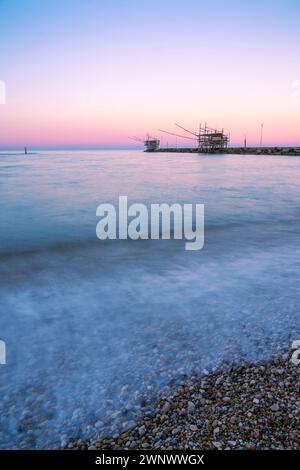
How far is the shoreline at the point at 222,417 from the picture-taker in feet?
7.34

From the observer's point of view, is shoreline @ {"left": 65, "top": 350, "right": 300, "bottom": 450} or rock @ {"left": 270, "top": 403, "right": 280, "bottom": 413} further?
rock @ {"left": 270, "top": 403, "right": 280, "bottom": 413}

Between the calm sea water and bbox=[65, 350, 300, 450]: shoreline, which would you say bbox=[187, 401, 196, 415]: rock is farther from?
the calm sea water

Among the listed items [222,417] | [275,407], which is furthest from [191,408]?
[275,407]

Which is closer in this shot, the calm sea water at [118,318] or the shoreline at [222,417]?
the shoreline at [222,417]

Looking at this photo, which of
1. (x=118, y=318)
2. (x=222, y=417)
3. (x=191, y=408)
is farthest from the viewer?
(x=118, y=318)

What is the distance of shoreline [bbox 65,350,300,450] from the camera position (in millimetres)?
2238

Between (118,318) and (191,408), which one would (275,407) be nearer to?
(191,408)

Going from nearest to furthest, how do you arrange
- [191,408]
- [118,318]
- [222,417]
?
[222,417] → [191,408] → [118,318]

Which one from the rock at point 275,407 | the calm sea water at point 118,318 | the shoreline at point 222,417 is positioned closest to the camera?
the shoreline at point 222,417

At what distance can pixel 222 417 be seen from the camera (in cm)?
243

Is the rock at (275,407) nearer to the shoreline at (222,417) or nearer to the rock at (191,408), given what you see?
the shoreline at (222,417)

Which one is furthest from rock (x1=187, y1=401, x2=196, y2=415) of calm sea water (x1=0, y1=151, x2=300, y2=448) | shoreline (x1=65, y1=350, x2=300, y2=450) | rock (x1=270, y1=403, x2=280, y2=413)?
rock (x1=270, y1=403, x2=280, y2=413)

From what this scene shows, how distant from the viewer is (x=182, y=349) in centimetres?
344

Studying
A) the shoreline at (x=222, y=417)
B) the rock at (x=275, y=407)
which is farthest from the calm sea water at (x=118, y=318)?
the rock at (x=275, y=407)
